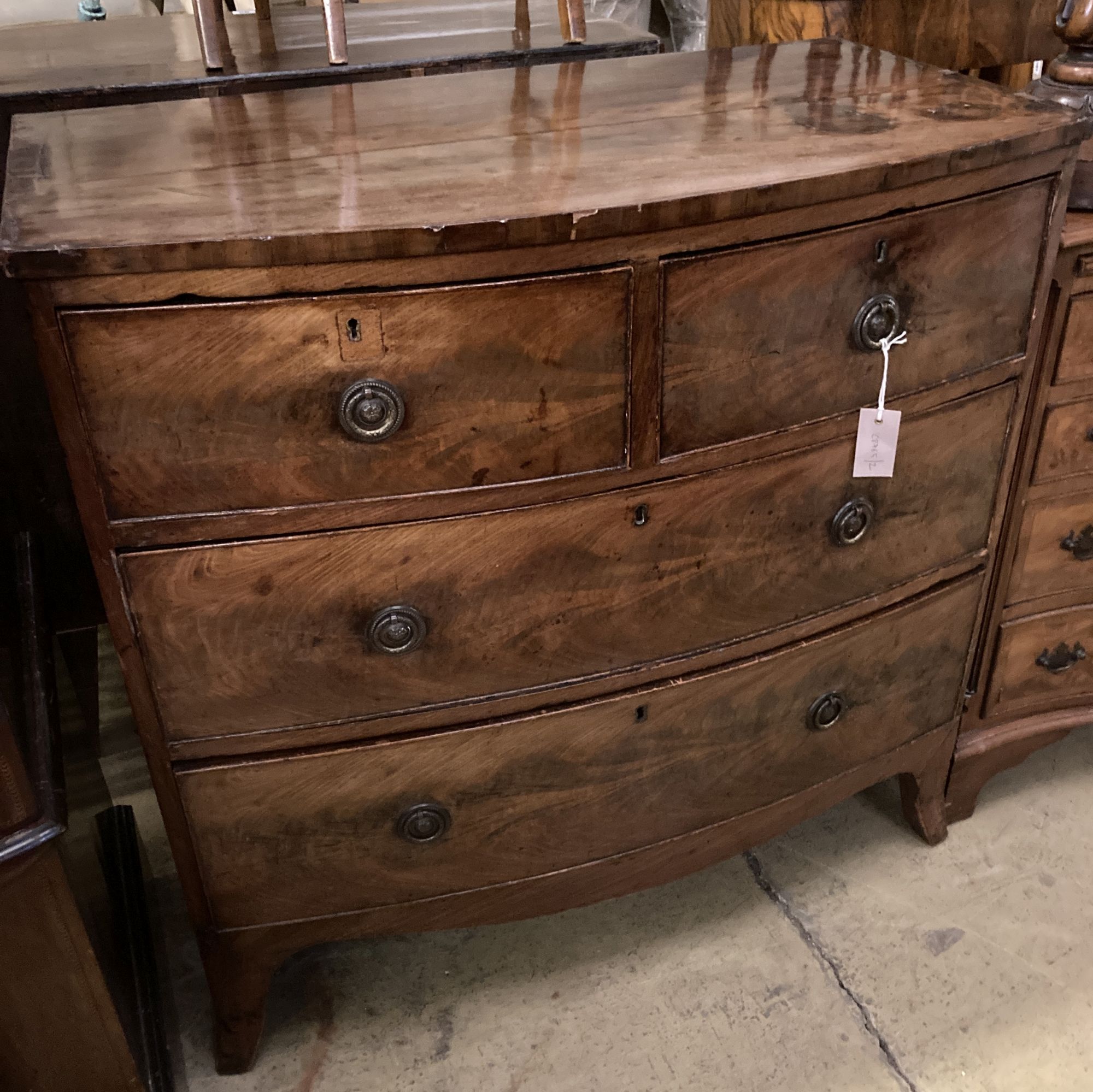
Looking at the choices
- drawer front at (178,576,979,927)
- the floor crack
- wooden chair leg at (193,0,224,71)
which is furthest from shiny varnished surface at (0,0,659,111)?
the floor crack

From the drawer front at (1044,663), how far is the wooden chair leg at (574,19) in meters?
1.06

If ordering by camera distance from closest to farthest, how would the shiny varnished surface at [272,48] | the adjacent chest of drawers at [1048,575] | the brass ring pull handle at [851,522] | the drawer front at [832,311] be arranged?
the drawer front at [832,311], the brass ring pull handle at [851,522], the adjacent chest of drawers at [1048,575], the shiny varnished surface at [272,48]

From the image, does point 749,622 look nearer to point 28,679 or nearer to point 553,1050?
point 553,1050

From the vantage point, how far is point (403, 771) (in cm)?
121

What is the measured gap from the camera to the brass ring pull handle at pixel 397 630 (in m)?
1.10

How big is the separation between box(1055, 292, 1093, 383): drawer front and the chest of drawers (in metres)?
0.09

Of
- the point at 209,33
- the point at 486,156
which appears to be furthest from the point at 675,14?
the point at 486,156

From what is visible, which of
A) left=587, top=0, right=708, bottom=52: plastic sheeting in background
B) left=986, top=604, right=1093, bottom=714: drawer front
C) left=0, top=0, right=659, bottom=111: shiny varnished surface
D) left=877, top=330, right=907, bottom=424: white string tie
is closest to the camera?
left=877, top=330, right=907, bottom=424: white string tie

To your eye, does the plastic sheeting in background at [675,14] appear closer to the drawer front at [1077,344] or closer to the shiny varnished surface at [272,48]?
the shiny varnished surface at [272,48]

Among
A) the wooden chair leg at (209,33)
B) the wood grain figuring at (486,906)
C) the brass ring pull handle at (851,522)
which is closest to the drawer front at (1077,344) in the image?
the brass ring pull handle at (851,522)

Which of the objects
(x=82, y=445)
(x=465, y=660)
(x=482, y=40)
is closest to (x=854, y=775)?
(x=465, y=660)

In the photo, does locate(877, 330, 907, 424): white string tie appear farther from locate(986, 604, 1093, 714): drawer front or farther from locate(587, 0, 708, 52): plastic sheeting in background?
locate(587, 0, 708, 52): plastic sheeting in background

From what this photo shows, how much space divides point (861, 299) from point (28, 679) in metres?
0.99

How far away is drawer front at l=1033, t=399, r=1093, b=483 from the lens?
143 centimetres
